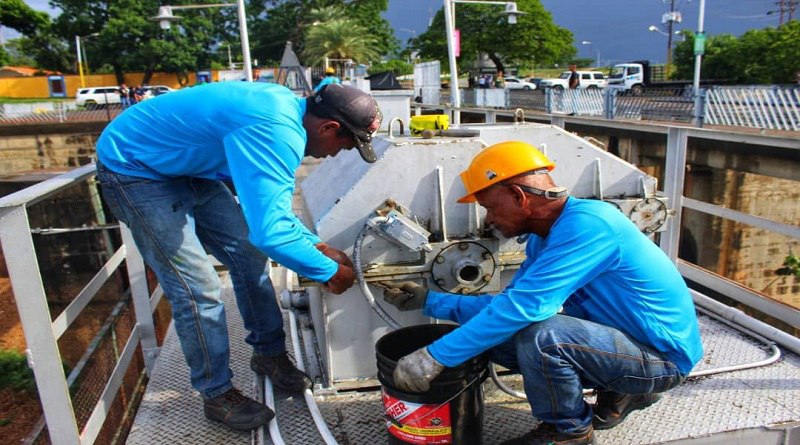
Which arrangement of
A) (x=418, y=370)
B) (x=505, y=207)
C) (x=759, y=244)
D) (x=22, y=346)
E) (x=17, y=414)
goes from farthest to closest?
1. (x=759, y=244)
2. (x=22, y=346)
3. (x=17, y=414)
4. (x=505, y=207)
5. (x=418, y=370)

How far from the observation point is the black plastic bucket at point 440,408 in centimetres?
225

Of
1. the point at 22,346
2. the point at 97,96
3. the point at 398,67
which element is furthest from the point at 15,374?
the point at 398,67

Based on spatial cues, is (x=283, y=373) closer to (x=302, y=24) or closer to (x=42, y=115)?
(x=42, y=115)

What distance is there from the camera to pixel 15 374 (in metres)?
8.55

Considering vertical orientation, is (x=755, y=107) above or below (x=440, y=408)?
above

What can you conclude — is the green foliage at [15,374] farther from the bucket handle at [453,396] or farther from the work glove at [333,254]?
the bucket handle at [453,396]

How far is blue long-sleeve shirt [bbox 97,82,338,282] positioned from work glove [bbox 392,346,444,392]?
19.4 inches

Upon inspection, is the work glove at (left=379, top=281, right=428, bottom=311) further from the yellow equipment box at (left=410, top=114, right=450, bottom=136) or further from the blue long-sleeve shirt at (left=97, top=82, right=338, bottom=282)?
the yellow equipment box at (left=410, top=114, right=450, bottom=136)

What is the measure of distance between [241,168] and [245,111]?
224 millimetres

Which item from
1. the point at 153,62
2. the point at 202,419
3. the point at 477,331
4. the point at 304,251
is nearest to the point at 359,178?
the point at 304,251

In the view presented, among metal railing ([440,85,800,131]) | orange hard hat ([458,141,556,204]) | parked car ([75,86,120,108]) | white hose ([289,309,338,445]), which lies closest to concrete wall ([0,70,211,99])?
parked car ([75,86,120,108])

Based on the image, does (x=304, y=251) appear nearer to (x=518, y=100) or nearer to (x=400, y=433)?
(x=400, y=433)

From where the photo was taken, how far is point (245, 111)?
2230mm

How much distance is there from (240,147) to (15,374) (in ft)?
27.5
